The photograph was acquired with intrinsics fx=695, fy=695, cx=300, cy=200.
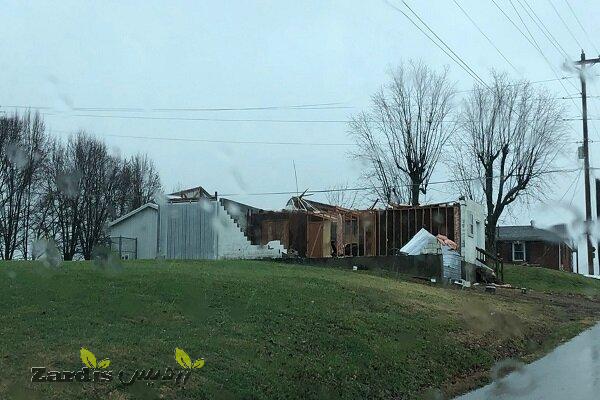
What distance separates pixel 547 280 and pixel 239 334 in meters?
30.7

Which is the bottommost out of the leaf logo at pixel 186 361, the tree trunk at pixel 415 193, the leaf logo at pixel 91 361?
the leaf logo at pixel 186 361

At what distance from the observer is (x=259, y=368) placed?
9.34m

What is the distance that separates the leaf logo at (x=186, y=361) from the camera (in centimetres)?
866

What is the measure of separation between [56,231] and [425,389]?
42908 mm

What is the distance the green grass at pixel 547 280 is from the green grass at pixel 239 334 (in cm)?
1901

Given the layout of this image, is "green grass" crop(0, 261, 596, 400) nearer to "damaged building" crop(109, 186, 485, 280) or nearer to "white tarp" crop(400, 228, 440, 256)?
"white tarp" crop(400, 228, 440, 256)

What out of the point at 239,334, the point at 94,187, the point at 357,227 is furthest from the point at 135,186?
the point at 239,334

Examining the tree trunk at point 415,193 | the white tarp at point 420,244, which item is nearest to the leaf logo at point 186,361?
the white tarp at point 420,244

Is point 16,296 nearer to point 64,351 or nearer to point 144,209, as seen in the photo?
point 64,351

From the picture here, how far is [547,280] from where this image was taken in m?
37.8

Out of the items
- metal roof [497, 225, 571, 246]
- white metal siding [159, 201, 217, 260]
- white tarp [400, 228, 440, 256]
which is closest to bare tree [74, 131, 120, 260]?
white metal siding [159, 201, 217, 260]

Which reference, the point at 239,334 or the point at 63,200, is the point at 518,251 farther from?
the point at 239,334

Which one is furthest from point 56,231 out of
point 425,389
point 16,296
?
point 425,389

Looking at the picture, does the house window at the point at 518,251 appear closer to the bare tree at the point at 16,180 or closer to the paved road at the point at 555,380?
the bare tree at the point at 16,180
